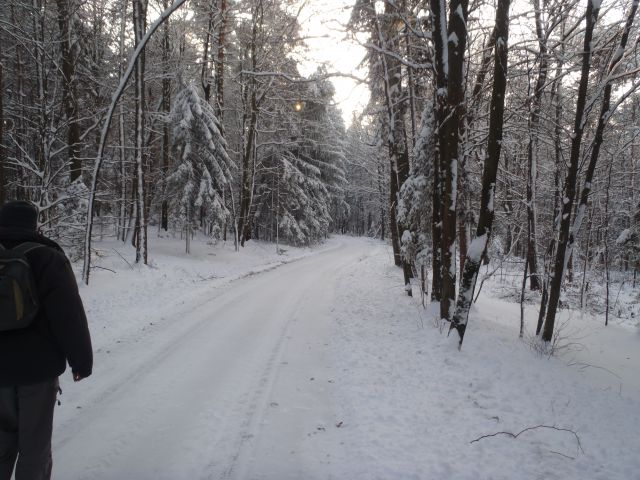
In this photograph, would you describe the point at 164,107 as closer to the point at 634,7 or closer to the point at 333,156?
the point at 333,156

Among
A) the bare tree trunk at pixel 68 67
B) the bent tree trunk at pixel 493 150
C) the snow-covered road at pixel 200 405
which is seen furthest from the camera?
the bare tree trunk at pixel 68 67

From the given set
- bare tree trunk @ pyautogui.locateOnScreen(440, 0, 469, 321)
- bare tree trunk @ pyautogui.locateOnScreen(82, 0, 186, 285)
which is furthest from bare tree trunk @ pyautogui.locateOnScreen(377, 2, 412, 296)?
bare tree trunk @ pyautogui.locateOnScreen(82, 0, 186, 285)

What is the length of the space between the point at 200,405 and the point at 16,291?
285 cm

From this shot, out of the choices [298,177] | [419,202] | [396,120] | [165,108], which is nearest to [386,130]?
[396,120]

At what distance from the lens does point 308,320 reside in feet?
29.5

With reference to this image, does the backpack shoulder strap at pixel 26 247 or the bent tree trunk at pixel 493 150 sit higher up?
the bent tree trunk at pixel 493 150

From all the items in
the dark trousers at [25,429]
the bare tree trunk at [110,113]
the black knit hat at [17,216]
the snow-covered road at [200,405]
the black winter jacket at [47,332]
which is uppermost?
the bare tree trunk at [110,113]

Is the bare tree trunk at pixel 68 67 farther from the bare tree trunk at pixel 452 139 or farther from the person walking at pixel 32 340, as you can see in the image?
the bare tree trunk at pixel 452 139

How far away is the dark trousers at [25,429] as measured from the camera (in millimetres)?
2566

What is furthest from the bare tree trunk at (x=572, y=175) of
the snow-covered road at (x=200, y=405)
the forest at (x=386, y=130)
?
the snow-covered road at (x=200, y=405)

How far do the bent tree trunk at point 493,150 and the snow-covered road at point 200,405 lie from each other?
123 inches

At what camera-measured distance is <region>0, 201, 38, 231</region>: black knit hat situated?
8.82 feet

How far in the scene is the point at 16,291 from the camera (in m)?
2.43

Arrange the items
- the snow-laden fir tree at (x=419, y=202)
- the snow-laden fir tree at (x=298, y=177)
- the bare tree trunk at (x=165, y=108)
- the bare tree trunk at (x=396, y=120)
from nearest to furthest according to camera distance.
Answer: the snow-laden fir tree at (x=419, y=202) → the bare tree trunk at (x=396, y=120) → the bare tree trunk at (x=165, y=108) → the snow-laden fir tree at (x=298, y=177)
